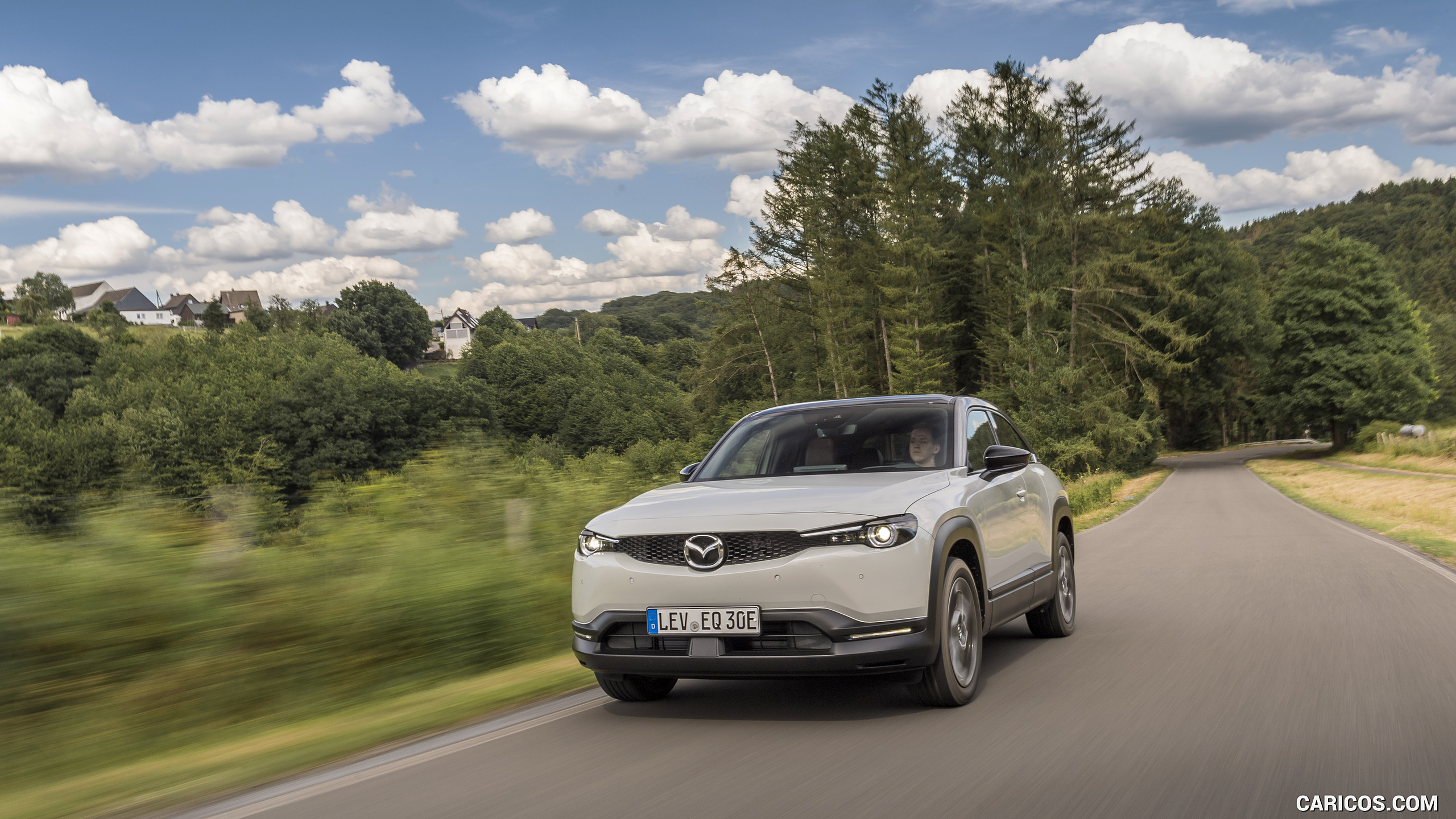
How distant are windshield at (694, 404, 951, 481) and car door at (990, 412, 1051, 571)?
0.95m

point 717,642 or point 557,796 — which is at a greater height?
point 717,642

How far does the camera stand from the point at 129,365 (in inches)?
3339

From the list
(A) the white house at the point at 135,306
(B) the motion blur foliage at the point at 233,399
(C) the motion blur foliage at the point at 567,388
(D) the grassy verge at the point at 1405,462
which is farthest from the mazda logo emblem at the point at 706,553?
(A) the white house at the point at 135,306

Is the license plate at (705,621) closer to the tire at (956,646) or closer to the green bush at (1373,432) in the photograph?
the tire at (956,646)

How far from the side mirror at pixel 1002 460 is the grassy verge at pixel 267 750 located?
2.78 meters

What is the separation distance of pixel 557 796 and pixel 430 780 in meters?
0.66

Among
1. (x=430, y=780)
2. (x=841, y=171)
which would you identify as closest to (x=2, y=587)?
(x=430, y=780)

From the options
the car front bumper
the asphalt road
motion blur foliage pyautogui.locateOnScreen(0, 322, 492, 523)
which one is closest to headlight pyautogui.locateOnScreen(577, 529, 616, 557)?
the car front bumper

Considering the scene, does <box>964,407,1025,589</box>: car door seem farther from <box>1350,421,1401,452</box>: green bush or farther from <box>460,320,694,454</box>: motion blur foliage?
<box>460,320,694,454</box>: motion blur foliage

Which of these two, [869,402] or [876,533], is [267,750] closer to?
[876,533]

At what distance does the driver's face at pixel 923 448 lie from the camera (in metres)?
6.33

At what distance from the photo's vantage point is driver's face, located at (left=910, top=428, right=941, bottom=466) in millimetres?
6332

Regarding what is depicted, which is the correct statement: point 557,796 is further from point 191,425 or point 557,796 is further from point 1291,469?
point 191,425

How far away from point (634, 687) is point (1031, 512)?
3082 mm
